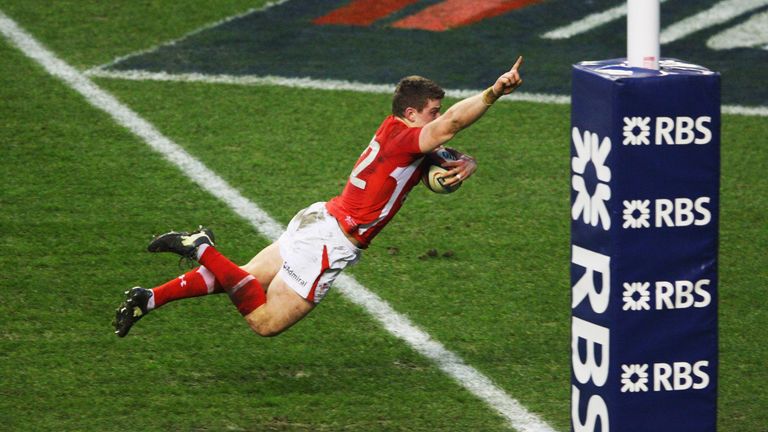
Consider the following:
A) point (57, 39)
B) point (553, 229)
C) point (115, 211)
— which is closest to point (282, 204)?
point (115, 211)

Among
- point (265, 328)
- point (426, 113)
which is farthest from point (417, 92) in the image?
point (265, 328)

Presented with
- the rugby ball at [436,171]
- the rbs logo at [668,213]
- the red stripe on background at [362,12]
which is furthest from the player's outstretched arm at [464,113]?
the red stripe on background at [362,12]

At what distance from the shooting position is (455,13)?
12.3 metres

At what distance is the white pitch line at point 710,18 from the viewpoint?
38.7ft

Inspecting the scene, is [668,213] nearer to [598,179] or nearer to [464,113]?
[598,179]

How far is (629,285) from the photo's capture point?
16.6ft

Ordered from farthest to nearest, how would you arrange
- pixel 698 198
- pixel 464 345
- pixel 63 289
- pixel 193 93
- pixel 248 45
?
pixel 248 45 → pixel 193 93 → pixel 63 289 → pixel 464 345 → pixel 698 198

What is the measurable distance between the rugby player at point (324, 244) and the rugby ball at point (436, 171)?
0.16 ft

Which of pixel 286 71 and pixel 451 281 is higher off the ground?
pixel 286 71

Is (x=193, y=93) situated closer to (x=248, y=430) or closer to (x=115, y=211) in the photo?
(x=115, y=211)

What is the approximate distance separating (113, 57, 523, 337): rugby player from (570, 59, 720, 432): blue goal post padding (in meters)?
1.32

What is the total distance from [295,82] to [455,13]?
2145 millimetres

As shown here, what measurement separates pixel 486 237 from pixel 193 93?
3.24 meters

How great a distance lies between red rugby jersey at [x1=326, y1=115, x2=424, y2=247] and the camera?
21.0 feet
